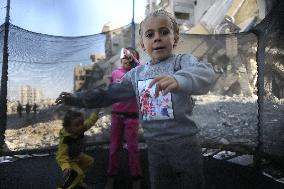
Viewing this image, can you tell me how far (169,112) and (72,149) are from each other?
142 cm

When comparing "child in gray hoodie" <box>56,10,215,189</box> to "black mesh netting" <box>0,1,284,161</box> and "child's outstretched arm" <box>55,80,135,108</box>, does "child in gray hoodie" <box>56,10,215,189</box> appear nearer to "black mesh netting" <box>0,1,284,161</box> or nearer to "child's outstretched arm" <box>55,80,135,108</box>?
"child's outstretched arm" <box>55,80,135,108</box>

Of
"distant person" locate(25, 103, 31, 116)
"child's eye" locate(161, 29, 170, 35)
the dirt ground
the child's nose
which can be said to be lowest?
the dirt ground

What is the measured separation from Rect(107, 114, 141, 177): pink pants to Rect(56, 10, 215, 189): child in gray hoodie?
4.40 ft

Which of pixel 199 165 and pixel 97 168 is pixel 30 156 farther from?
pixel 199 165

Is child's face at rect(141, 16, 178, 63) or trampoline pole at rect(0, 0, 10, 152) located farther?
trampoline pole at rect(0, 0, 10, 152)

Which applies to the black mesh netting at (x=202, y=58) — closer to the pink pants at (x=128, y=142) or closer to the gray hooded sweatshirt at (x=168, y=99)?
the pink pants at (x=128, y=142)

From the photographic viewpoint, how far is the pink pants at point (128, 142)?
10.3ft

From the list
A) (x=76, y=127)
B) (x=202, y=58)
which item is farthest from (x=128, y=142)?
(x=202, y=58)

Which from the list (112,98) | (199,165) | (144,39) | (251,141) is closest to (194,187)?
(199,165)

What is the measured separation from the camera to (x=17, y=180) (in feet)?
11.4

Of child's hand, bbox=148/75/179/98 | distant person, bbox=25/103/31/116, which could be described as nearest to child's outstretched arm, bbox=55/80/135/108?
child's hand, bbox=148/75/179/98

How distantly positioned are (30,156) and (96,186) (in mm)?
2148

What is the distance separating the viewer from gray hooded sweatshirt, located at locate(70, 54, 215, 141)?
1617 millimetres

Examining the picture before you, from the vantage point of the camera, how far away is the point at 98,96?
76.9 inches
